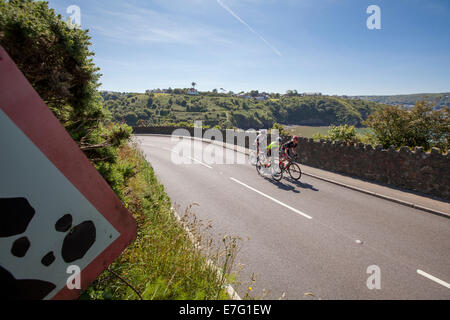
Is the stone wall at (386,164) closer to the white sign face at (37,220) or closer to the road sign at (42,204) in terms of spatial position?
the road sign at (42,204)

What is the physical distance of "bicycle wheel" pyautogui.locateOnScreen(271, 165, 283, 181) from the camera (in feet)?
34.1

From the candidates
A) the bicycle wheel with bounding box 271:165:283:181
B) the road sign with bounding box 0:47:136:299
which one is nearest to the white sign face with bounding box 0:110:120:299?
the road sign with bounding box 0:47:136:299

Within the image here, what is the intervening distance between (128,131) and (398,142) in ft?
41.5

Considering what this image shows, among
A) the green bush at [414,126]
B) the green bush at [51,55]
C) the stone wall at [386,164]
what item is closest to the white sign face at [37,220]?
the green bush at [51,55]

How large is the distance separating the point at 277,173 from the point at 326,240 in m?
5.31

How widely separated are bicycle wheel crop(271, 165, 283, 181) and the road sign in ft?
30.9

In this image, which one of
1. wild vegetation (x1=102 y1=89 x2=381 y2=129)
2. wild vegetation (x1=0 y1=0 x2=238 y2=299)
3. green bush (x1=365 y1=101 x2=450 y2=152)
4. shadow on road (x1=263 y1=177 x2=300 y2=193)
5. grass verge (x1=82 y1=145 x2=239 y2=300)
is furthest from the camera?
wild vegetation (x1=102 y1=89 x2=381 y2=129)

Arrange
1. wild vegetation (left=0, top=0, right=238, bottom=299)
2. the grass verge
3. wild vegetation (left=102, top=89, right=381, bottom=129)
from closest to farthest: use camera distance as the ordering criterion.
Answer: wild vegetation (left=0, top=0, right=238, bottom=299) < the grass verge < wild vegetation (left=102, top=89, right=381, bottom=129)

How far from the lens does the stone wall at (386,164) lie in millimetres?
8062

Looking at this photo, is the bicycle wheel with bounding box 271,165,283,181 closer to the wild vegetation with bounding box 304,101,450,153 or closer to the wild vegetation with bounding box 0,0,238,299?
the wild vegetation with bounding box 304,101,450,153

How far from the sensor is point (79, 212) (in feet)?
4.77

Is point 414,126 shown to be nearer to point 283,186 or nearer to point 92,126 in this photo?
point 283,186

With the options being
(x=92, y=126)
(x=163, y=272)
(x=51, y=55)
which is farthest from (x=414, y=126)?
(x=51, y=55)
